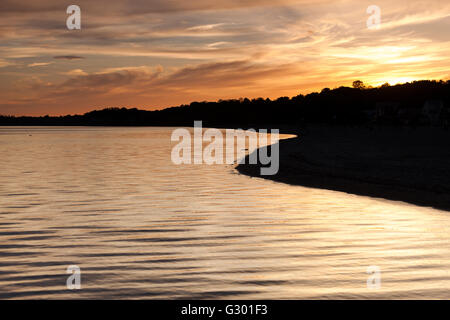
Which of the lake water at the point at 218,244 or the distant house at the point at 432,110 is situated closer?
the lake water at the point at 218,244

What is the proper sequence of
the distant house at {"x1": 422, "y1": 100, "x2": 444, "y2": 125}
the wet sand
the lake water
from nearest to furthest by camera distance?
the lake water < the wet sand < the distant house at {"x1": 422, "y1": 100, "x2": 444, "y2": 125}

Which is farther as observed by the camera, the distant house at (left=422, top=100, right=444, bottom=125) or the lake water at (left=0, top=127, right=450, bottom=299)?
the distant house at (left=422, top=100, right=444, bottom=125)

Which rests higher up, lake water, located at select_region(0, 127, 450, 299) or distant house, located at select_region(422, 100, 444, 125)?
distant house, located at select_region(422, 100, 444, 125)

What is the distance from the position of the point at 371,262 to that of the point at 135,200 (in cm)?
1094

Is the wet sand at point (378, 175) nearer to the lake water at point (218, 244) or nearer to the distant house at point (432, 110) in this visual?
the lake water at point (218, 244)

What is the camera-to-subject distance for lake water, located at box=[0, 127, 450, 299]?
862 centimetres

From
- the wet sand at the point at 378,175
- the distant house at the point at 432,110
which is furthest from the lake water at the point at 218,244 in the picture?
the distant house at the point at 432,110

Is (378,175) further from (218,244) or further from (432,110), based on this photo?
(432,110)

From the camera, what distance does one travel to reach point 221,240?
12.4m

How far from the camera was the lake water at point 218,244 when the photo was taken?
8617 millimetres

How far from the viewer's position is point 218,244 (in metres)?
12.0

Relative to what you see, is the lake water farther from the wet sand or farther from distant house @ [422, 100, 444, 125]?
distant house @ [422, 100, 444, 125]

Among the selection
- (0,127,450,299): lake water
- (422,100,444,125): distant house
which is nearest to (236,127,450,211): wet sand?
(0,127,450,299): lake water
